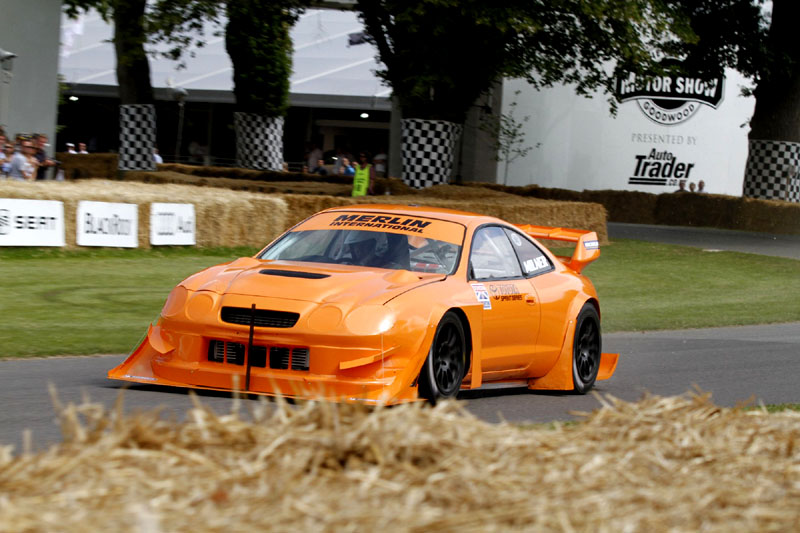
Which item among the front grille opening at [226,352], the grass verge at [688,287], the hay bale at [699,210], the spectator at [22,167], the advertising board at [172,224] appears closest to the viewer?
the front grille opening at [226,352]

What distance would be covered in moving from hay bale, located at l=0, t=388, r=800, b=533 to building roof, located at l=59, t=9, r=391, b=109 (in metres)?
38.4

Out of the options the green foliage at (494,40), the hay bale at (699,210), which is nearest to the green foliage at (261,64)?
the green foliage at (494,40)

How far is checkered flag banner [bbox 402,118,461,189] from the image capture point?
28.6m

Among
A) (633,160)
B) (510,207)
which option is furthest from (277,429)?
(633,160)

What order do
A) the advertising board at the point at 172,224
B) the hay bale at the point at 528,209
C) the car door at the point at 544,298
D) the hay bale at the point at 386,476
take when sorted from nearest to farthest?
the hay bale at the point at 386,476, the car door at the point at 544,298, the advertising board at the point at 172,224, the hay bale at the point at 528,209

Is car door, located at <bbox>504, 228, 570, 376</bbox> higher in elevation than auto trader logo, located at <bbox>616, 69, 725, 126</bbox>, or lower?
lower

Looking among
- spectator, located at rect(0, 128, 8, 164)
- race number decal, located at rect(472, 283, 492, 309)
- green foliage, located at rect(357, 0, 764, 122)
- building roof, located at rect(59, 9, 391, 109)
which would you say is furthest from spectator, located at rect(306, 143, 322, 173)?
race number decal, located at rect(472, 283, 492, 309)

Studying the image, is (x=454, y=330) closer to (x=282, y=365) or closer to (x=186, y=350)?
(x=282, y=365)

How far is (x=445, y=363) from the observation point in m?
7.36

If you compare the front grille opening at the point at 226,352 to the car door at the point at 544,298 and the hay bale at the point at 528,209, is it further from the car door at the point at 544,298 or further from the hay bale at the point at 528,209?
the hay bale at the point at 528,209

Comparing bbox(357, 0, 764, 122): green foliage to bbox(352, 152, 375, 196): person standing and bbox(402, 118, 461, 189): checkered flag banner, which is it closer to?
bbox(402, 118, 461, 189): checkered flag banner

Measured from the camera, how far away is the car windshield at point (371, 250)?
7.95m

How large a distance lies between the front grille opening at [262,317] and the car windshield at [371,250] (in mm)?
1189

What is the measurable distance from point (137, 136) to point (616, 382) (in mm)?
27998
